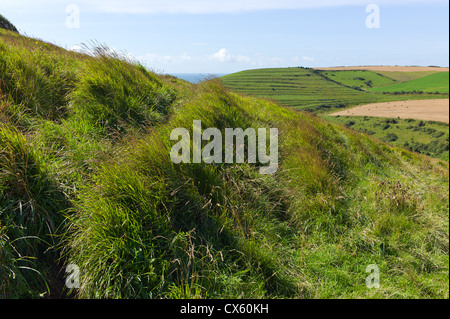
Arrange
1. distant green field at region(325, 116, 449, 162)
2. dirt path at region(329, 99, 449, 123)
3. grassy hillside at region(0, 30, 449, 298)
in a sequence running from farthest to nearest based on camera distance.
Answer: distant green field at region(325, 116, 449, 162), dirt path at region(329, 99, 449, 123), grassy hillside at region(0, 30, 449, 298)

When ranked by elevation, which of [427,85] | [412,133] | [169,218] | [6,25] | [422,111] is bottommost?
[169,218]

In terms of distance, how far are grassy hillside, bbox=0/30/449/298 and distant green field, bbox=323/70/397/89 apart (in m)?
94.9

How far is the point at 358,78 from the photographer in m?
94.5

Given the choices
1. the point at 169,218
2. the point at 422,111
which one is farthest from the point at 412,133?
the point at 169,218

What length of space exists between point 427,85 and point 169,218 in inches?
1069

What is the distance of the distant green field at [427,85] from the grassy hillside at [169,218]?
1.98m

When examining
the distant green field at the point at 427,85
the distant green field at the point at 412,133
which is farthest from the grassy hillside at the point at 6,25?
the distant green field at the point at 427,85

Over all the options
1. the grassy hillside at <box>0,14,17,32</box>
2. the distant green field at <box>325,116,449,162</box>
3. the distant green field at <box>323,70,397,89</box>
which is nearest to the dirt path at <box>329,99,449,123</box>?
the distant green field at <box>325,116,449,162</box>

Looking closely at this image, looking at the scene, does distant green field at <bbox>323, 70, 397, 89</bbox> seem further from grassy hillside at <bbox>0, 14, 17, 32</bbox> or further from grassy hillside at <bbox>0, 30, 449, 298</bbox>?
grassy hillside at <bbox>0, 30, 449, 298</bbox>

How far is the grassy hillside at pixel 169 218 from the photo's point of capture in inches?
85.3

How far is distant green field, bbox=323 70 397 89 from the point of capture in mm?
86275

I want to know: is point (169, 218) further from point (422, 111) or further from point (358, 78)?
point (358, 78)
